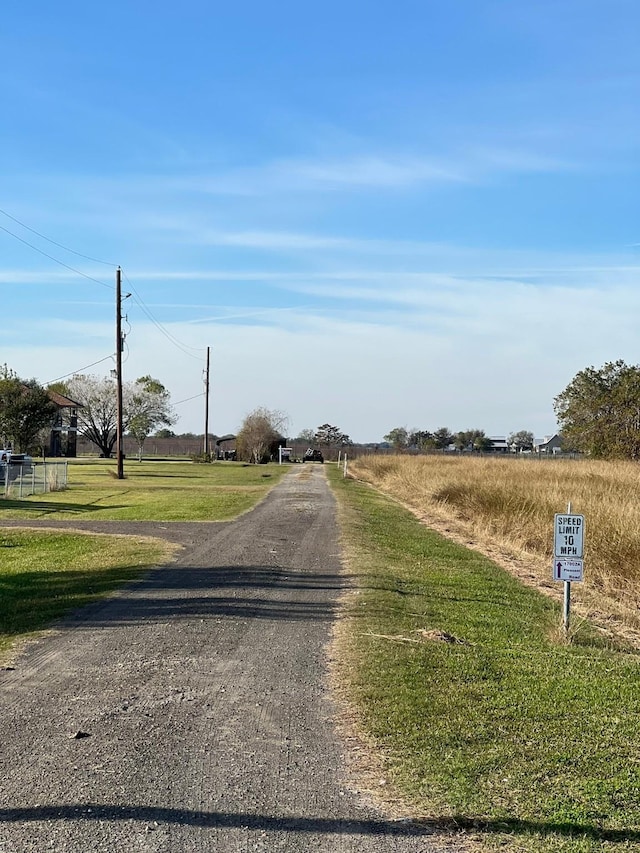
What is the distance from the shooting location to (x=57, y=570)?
40.9ft

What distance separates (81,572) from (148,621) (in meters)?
3.50

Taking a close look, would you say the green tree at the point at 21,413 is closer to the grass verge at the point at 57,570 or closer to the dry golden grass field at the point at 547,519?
the dry golden grass field at the point at 547,519

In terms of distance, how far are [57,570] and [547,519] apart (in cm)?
1114

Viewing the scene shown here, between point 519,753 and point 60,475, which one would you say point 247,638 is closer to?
point 519,753

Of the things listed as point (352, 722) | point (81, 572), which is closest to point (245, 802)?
point (352, 722)

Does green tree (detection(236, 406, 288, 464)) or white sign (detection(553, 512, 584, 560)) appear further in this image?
green tree (detection(236, 406, 288, 464))

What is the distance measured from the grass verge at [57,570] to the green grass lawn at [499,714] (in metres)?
3.12

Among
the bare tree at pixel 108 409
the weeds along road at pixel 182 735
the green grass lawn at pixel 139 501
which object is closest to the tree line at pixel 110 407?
the bare tree at pixel 108 409

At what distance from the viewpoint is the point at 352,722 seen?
19.5ft

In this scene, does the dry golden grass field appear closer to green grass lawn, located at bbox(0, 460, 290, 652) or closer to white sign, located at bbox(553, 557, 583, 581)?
white sign, located at bbox(553, 557, 583, 581)

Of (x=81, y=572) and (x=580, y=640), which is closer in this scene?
(x=580, y=640)

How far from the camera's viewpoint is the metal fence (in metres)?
29.0

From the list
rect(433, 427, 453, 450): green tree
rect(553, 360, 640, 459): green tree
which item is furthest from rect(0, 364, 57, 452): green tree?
rect(433, 427, 453, 450): green tree

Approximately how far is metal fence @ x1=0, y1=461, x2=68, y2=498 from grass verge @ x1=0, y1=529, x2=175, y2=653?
39.7 feet
